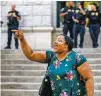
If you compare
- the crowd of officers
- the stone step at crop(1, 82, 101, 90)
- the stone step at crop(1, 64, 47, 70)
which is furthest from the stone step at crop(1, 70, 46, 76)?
the crowd of officers

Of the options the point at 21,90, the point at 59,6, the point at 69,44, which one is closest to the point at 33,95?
the point at 21,90

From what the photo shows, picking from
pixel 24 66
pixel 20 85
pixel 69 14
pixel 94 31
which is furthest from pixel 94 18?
pixel 20 85

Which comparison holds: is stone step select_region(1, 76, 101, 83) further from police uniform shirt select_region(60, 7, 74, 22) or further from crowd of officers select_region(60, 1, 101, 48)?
police uniform shirt select_region(60, 7, 74, 22)

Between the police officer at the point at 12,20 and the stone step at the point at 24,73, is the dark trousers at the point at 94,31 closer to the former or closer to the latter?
the police officer at the point at 12,20

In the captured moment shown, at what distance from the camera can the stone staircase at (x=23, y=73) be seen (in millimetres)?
11328

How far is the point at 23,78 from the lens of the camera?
12.1 metres

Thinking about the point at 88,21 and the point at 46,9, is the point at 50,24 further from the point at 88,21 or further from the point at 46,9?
the point at 88,21

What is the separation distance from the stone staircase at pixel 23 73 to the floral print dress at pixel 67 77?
15.4 ft

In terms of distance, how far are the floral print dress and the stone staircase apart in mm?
4701

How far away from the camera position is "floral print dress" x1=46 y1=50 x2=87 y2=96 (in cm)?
593

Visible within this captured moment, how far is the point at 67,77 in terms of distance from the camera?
593 cm

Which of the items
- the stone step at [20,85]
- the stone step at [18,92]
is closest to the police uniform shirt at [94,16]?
the stone step at [20,85]

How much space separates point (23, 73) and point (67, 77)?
6.56 metres

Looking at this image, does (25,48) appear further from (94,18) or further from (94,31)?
(94,31)
